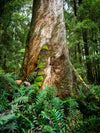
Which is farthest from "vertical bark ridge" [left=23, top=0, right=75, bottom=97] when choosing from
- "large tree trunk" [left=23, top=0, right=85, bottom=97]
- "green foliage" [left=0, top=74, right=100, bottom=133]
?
"green foliage" [left=0, top=74, right=100, bottom=133]

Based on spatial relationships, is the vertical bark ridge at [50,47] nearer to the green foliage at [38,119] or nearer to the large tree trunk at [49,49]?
the large tree trunk at [49,49]

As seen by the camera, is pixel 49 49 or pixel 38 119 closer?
pixel 38 119

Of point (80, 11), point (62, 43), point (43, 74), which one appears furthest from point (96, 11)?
point (43, 74)

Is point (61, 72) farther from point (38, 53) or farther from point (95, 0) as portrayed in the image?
point (95, 0)

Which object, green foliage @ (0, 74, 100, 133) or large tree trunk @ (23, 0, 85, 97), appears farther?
large tree trunk @ (23, 0, 85, 97)

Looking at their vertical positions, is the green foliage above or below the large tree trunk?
below

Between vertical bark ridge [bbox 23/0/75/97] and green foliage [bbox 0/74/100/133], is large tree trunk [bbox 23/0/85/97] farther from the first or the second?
green foliage [bbox 0/74/100/133]

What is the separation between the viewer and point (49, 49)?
2.80m

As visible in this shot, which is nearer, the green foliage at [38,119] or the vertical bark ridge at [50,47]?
the green foliage at [38,119]

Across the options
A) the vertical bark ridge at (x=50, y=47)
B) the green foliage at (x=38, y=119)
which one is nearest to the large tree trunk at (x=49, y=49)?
the vertical bark ridge at (x=50, y=47)

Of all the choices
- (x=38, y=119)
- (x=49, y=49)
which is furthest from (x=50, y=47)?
(x=38, y=119)

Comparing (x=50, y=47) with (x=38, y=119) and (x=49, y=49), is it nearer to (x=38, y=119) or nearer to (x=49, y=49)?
(x=49, y=49)

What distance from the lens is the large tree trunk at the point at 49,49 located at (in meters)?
2.63

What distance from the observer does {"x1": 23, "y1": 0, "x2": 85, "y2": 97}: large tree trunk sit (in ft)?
8.63
